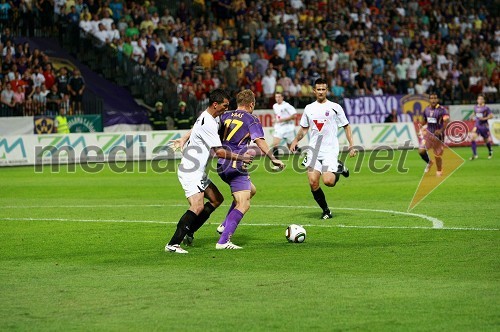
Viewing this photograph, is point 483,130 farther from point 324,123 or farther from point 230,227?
point 230,227

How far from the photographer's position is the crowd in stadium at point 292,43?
119ft

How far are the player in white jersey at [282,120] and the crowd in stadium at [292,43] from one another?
4491mm

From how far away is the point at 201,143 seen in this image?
12609mm

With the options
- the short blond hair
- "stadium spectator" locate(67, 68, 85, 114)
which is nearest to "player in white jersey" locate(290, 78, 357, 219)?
the short blond hair

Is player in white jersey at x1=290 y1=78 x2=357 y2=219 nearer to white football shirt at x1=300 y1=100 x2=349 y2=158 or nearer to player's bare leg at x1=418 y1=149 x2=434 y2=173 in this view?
white football shirt at x1=300 y1=100 x2=349 y2=158

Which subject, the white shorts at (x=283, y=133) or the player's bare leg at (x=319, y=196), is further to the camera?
the white shorts at (x=283, y=133)

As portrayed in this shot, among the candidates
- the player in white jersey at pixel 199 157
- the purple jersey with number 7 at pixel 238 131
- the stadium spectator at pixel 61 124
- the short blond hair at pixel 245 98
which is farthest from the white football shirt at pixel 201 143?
the stadium spectator at pixel 61 124

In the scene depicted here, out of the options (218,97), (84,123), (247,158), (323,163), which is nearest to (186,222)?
(247,158)

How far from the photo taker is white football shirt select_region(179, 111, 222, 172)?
12.5 m

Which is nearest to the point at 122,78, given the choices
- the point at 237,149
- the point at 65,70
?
the point at 65,70

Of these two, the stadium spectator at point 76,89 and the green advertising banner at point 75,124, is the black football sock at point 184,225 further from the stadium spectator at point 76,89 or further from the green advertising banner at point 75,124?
the stadium spectator at point 76,89

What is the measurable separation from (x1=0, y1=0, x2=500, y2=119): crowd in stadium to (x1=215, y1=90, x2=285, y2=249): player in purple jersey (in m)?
20.5

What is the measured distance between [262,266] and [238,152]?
2.49 m

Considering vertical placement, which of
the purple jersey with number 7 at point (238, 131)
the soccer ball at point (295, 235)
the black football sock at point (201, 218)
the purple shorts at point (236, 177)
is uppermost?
the purple jersey with number 7 at point (238, 131)
